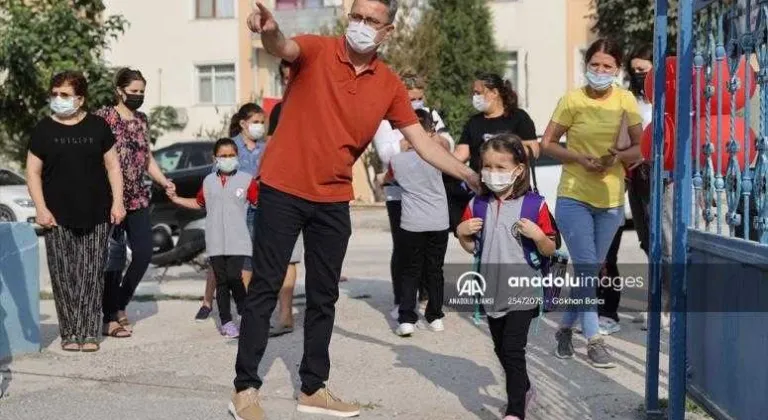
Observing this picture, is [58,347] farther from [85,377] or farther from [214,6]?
[214,6]

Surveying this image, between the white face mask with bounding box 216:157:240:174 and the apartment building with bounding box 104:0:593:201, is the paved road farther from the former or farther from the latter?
the apartment building with bounding box 104:0:593:201

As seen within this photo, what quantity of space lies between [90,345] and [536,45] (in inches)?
1013

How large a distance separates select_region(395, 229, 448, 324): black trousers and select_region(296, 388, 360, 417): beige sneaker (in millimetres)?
2377

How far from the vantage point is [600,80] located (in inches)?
294

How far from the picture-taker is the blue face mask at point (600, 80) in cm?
746

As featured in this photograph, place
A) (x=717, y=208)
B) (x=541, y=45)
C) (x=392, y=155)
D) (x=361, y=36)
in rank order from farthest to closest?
(x=541, y=45) < (x=392, y=155) < (x=361, y=36) < (x=717, y=208)

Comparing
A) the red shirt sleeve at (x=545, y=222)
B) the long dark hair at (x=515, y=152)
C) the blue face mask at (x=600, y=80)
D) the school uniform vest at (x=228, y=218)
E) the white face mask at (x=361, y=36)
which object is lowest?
the school uniform vest at (x=228, y=218)

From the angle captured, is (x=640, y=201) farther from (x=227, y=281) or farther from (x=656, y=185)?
(x=656, y=185)

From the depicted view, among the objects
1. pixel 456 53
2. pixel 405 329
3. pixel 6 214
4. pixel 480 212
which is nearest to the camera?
pixel 480 212

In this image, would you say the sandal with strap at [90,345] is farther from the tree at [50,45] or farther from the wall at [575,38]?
the wall at [575,38]

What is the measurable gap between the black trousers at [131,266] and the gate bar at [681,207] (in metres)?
4.62

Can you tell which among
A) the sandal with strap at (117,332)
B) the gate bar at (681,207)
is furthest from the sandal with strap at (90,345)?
the gate bar at (681,207)

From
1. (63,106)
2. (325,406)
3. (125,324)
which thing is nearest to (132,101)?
(63,106)

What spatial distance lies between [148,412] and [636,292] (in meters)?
5.47
